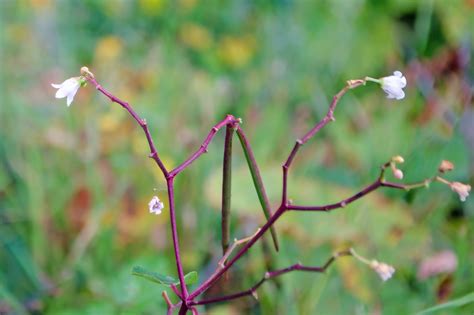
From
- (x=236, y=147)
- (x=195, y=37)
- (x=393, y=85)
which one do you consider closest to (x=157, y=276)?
(x=393, y=85)

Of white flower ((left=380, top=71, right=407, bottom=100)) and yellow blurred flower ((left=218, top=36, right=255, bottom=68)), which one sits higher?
yellow blurred flower ((left=218, top=36, right=255, bottom=68))

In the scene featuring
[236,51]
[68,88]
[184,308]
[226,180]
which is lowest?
[184,308]

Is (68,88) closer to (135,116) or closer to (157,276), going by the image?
(135,116)

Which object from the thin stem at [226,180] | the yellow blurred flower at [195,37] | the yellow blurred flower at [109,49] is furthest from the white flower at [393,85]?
the yellow blurred flower at [195,37]

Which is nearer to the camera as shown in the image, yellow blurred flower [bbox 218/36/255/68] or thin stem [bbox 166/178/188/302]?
thin stem [bbox 166/178/188/302]

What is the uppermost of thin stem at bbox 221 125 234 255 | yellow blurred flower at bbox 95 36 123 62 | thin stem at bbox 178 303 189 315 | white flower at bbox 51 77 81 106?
yellow blurred flower at bbox 95 36 123 62

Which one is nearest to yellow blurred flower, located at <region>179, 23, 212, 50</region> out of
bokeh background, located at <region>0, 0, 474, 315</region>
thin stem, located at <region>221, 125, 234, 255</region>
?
bokeh background, located at <region>0, 0, 474, 315</region>

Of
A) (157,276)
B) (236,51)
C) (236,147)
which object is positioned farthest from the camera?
(236,51)

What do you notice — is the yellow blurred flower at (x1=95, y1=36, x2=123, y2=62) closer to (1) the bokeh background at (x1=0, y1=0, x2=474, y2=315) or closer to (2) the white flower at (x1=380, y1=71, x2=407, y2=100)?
(1) the bokeh background at (x1=0, y1=0, x2=474, y2=315)

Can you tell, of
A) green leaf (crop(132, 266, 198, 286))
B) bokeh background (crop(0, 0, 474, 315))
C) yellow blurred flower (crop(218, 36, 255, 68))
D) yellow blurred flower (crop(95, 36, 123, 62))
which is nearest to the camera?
green leaf (crop(132, 266, 198, 286))
